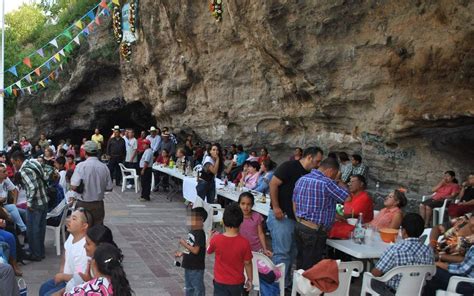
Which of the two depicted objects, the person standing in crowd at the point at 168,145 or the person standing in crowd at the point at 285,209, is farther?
the person standing in crowd at the point at 168,145

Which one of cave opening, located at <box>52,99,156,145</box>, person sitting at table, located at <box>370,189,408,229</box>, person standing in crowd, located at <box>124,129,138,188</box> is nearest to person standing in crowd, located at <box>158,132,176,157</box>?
person standing in crowd, located at <box>124,129,138,188</box>

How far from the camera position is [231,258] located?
512 cm

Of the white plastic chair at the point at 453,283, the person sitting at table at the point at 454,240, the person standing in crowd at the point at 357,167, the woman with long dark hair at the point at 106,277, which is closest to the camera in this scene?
the woman with long dark hair at the point at 106,277

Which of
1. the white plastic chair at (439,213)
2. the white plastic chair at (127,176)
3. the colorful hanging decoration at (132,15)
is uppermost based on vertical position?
the colorful hanging decoration at (132,15)

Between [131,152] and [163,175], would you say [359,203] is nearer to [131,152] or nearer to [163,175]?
[163,175]

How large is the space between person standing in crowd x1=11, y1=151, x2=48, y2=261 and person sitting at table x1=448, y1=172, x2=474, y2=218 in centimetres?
618

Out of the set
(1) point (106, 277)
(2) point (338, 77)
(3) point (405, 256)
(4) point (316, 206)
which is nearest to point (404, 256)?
(3) point (405, 256)

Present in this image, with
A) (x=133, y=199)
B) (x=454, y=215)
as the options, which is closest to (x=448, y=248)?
(x=454, y=215)

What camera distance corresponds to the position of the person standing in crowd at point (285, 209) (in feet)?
21.7

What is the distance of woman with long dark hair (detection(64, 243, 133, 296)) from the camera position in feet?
13.1

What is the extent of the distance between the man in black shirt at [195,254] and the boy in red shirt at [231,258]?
46 centimetres

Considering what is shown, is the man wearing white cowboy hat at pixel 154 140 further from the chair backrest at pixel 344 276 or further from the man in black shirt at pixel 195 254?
the chair backrest at pixel 344 276

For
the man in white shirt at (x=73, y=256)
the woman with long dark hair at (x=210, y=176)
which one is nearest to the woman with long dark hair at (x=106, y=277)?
the man in white shirt at (x=73, y=256)

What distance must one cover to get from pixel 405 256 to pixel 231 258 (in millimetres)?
1664
